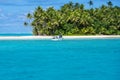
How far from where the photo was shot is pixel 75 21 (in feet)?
229

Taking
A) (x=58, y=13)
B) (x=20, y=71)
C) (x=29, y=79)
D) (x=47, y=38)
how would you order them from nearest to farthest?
1. (x=29, y=79)
2. (x=20, y=71)
3. (x=47, y=38)
4. (x=58, y=13)

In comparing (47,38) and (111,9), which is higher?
(111,9)

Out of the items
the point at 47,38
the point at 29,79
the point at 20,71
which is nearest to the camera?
the point at 29,79

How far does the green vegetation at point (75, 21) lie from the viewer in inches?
2726

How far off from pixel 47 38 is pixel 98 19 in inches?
509

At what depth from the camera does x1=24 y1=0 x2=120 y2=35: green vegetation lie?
69.2 meters

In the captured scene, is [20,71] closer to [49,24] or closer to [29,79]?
[29,79]

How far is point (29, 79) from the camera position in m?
17.5

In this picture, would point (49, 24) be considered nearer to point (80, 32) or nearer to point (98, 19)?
point (80, 32)

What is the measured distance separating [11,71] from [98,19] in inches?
2158

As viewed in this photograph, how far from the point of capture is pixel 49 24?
68875 millimetres

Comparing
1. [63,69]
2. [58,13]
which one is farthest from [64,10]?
[63,69]

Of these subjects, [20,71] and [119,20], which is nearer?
[20,71]

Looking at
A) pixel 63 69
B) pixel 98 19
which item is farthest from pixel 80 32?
pixel 63 69
